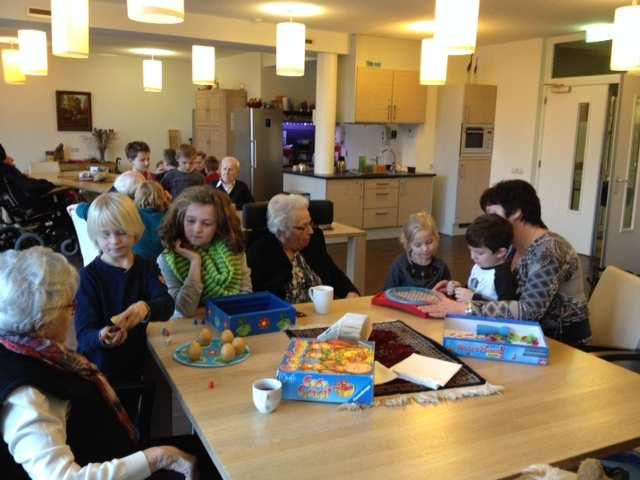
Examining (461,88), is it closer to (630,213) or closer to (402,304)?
(630,213)

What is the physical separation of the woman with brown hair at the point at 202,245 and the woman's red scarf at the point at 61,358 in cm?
74

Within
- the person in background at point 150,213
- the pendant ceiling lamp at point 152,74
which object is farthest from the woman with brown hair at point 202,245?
the pendant ceiling lamp at point 152,74

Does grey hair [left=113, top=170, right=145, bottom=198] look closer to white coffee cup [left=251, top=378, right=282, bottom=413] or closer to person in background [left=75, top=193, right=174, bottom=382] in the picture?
person in background [left=75, top=193, right=174, bottom=382]

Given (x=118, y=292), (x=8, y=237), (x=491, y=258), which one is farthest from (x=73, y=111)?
(x=491, y=258)

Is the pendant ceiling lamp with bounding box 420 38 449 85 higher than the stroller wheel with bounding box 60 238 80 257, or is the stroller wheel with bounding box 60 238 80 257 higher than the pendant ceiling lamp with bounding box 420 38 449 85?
the pendant ceiling lamp with bounding box 420 38 449 85

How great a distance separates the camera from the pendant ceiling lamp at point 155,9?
2465mm

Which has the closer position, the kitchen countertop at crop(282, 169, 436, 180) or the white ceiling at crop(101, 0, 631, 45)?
the white ceiling at crop(101, 0, 631, 45)

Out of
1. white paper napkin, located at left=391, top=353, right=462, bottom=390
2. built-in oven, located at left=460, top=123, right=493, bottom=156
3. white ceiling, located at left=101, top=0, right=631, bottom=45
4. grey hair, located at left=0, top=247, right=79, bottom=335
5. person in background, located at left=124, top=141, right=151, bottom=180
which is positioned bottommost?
white paper napkin, located at left=391, top=353, right=462, bottom=390

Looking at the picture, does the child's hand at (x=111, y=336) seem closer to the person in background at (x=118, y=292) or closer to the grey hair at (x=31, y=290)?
the person in background at (x=118, y=292)

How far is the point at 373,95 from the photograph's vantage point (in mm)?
7367

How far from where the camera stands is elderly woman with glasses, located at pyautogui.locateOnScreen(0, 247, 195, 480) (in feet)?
4.02

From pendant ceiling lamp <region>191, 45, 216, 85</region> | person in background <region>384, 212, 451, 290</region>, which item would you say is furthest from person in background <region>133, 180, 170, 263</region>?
pendant ceiling lamp <region>191, 45, 216, 85</region>

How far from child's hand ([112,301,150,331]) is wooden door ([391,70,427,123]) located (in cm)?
614

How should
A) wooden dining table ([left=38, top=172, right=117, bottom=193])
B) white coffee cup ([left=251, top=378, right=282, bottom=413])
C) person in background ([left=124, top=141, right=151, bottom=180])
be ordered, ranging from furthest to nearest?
wooden dining table ([left=38, top=172, right=117, bottom=193]) → person in background ([left=124, top=141, right=151, bottom=180]) → white coffee cup ([left=251, top=378, right=282, bottom=413])
